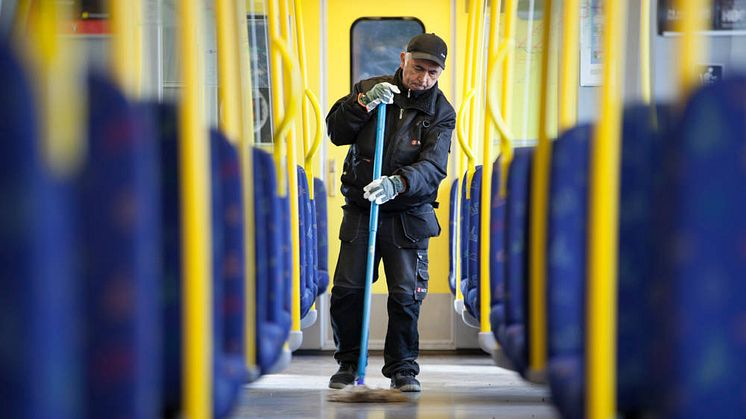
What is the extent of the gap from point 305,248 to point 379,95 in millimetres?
746

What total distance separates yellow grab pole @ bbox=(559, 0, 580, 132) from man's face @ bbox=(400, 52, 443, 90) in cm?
177

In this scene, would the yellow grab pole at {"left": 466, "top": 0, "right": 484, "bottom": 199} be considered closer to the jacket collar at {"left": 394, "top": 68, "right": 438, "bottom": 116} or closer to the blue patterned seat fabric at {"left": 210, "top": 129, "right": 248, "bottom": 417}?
the jacket collar at {"left": 394, "top": 68, "right": 438, "bottom": 116}

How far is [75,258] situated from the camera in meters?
1.11

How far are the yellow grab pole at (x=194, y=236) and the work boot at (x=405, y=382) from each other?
263 cm

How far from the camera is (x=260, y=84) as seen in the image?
19.7 feet

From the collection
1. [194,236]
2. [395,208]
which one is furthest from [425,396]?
[194,236]

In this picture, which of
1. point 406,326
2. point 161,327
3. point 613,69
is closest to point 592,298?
point 613,69

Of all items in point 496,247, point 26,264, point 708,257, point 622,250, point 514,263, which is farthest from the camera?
point 496,247

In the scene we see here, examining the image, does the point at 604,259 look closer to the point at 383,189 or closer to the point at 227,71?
the point at 227,71

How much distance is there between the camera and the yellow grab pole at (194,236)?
1.40 m

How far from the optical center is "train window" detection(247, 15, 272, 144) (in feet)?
19.3

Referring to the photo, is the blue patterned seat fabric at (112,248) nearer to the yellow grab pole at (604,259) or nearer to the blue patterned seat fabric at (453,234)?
the yellow grab pole at (604,259)

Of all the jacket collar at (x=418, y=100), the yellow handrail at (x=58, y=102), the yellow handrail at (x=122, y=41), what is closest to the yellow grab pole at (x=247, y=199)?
the yellow handrail at (x=122, y=41)

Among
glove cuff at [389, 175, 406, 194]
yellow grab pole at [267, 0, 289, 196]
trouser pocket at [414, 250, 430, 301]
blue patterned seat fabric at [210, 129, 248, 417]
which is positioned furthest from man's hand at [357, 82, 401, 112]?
blue patterned seat fabric at [210, 129, 248, 417]
